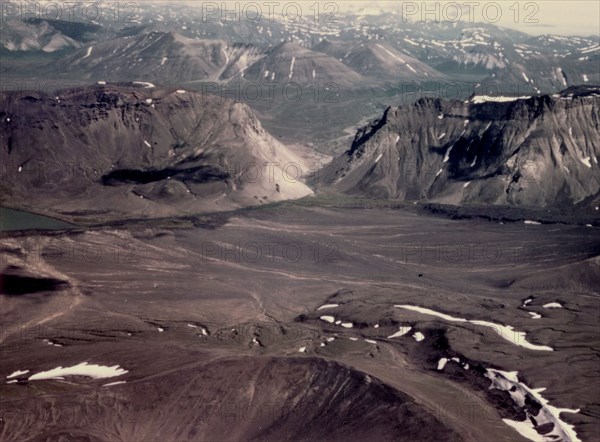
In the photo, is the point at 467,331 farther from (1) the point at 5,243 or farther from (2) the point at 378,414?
(1) the point at 5,243

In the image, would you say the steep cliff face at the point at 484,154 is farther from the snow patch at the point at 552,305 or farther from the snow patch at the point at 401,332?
the snow patch at the point at 401,332

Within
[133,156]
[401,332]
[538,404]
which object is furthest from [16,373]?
[133,156]

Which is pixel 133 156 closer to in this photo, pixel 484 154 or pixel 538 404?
pixel 484 154

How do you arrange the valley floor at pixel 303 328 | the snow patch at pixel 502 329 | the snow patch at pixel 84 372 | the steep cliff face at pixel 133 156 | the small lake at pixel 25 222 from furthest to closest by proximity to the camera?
the steep cliff face at pixel 133 156, the small lake at pixel 25 222, the snow patch at pixel 502 329, the snow patch at pixel 84 372, the valley floor at pixel 303 328

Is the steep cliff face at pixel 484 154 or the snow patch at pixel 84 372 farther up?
the steep cliff face at pixel 484 154

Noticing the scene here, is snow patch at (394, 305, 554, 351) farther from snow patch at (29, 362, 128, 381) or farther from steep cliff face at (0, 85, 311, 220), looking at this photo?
steep cliff face at (0, 85, 311, 220)

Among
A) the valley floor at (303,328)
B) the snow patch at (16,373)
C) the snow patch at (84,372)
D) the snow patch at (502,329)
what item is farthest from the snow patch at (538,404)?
the snow patch at (16,373)
